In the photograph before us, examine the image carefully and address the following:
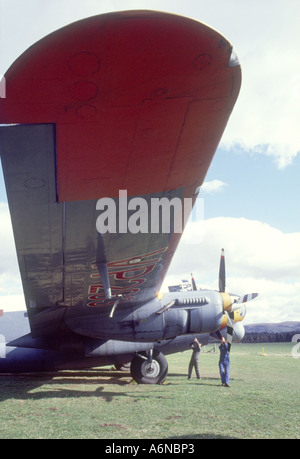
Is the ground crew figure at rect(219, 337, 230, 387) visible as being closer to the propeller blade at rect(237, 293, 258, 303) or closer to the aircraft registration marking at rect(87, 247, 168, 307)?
the propeller blade at rect(237, 293, 258, 303)

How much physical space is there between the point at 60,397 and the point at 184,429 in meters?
4.49

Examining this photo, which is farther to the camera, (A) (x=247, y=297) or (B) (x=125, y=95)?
(A) (x=247, y=297)

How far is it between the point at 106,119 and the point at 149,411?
6.31 m

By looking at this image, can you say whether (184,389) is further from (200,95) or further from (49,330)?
(200,95)

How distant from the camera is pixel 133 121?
3354 mm

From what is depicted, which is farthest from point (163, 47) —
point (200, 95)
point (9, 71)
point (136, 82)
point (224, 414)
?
point (224, 414)

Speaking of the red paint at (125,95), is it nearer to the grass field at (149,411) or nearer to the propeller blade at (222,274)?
→ the grass field at (149,411)

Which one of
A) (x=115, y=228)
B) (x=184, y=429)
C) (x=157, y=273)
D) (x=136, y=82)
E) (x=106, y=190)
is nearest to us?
(x=136, y=82)

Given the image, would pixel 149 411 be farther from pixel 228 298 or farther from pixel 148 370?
pixel 148 370

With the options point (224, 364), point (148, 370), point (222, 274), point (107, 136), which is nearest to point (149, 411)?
point (148, 370)

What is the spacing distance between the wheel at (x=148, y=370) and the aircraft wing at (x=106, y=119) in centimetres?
732

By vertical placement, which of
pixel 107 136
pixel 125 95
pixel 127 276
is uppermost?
pixel 125 95

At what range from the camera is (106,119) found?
3.29 meters

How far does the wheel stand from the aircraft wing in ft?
24.0
